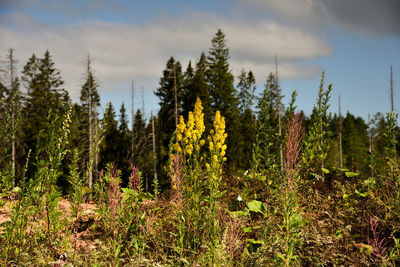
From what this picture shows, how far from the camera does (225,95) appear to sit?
2950cm

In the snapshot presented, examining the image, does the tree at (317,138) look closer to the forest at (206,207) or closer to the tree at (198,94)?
the forest at (206,207)

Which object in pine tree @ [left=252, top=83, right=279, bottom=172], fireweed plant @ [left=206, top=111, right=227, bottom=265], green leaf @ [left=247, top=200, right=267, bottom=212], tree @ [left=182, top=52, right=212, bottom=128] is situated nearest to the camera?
fireweed plant @ [left=206, top=111, right=227, bottom=265]

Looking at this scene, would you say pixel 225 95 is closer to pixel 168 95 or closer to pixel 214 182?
pixel 168 95

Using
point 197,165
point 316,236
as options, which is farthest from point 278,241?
point 197,165

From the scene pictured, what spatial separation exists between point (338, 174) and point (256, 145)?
5.21 feet

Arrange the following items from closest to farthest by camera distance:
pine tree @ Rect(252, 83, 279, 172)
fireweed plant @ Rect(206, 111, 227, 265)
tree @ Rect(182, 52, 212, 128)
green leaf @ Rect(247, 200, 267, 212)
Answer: fireweed plant @ Rect(206, 111, 227, 265)
green leaf @ Rect(247, 200, 267, 212)
pine tree @ Rect(252, 83, 279, 172)
tree @ Rect(182, 52, 212, 128)

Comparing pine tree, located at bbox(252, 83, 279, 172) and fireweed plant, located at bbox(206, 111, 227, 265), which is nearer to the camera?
fireweed plant, located at bbox(206, 111, 227, 265)

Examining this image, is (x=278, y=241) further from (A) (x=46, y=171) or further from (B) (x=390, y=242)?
(A) (x=46, y=171)

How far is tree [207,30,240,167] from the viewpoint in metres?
27.4

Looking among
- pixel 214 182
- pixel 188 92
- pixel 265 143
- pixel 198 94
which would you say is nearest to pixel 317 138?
pixel 265 143

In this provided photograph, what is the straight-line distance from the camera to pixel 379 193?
441 centimetres

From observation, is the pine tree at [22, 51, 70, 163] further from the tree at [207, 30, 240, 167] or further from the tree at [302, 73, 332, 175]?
the tree at [302, 73, 332, 175]

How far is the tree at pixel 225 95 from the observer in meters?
27.4

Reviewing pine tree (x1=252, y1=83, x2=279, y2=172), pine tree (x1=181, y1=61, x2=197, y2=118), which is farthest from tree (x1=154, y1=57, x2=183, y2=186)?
pine tree (x1=252, y1=83, x2=279, y2=172)
